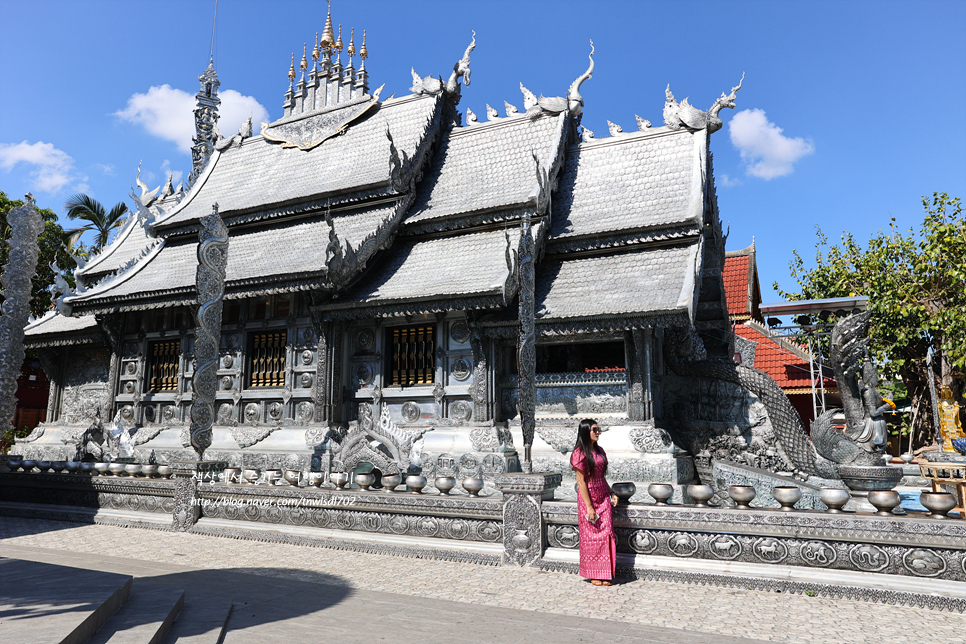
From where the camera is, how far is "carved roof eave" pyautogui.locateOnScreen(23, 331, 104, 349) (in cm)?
1630

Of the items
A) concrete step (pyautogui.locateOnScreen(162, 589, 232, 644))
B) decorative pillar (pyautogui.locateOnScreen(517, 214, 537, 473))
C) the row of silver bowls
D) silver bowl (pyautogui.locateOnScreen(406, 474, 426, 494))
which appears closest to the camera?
concrete step (pyautogui.locateOnScreen(162, 589, 232, 644))

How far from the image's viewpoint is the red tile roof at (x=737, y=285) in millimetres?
26438

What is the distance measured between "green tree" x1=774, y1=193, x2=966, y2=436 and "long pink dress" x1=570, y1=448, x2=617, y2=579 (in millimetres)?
17369

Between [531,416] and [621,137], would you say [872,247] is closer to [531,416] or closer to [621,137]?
[621,137]

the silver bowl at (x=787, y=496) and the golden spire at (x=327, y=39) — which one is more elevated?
the golden spire at (x=327, y=39)

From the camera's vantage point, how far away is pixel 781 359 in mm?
24750

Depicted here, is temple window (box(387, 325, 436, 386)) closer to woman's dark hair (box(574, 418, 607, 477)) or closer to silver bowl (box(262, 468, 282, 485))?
silver bowl (box(262, 468, 282, 485))

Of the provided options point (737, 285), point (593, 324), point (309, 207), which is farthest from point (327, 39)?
point (737, 285)

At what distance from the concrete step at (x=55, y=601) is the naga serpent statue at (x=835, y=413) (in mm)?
9753

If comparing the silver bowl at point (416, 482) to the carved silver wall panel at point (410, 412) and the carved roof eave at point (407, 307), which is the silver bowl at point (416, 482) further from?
the carved silver wall panel at point (410, 412)

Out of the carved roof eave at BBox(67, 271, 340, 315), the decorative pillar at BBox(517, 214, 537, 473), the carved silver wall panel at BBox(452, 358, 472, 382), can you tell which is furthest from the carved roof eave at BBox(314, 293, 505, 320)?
the decorative pillar at BBox(517, 214, 537, 473)

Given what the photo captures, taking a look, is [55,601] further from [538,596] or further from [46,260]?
[46,260]

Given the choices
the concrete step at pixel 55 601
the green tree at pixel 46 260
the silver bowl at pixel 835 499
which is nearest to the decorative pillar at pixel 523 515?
the silver bowl at pixel 835 499

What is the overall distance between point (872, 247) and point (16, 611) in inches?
1050
